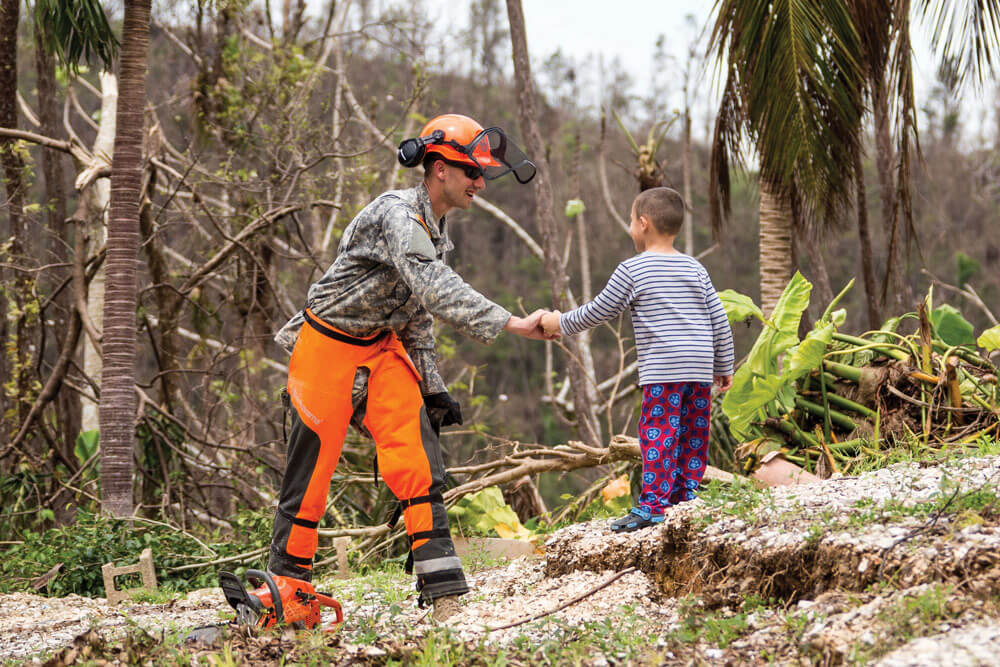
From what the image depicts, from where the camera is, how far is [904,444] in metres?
4.79

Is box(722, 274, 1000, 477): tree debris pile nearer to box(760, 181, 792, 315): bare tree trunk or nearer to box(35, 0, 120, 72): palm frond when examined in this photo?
box(760, 181, 792, 315): bare tree trunk

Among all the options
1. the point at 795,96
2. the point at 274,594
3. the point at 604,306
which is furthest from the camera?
the point at 795,96

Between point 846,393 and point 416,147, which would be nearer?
point 416,147

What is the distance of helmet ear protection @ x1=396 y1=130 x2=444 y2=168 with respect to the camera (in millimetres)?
3648

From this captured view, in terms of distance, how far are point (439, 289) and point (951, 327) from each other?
12.2 ft

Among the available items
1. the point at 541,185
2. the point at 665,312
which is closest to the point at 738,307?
the point at 665,312

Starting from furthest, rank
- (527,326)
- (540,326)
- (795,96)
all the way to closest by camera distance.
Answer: (795,96)
(540,326)
(527,326)

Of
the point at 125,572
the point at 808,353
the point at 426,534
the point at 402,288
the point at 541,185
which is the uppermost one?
the point at 541,185

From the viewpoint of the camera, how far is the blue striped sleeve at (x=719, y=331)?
14.0ft

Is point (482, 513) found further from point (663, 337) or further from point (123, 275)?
point (123, 275)

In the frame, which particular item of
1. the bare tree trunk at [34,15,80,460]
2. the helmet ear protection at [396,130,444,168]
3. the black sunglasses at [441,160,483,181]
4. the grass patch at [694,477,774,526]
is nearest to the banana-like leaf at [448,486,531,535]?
the grass patch at [694,477,774,526]

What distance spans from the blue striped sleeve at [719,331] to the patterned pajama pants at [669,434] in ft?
0.64

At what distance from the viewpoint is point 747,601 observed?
301cm

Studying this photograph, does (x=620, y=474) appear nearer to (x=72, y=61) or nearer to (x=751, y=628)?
(x=751, y=628)
